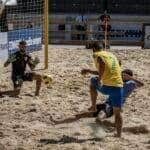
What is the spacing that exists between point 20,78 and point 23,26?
15.7 ft

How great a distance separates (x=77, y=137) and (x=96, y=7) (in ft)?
91.8

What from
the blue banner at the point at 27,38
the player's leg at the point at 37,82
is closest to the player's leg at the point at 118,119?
the player's leg at the point at 37,82

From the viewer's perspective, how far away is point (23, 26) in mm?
17984

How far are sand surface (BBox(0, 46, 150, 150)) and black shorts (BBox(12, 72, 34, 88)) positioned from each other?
0.25 metres

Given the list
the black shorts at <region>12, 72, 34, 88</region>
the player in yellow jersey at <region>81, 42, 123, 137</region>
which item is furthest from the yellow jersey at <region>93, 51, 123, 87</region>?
the black shorts at <region>12, 72, 34, 88</region>

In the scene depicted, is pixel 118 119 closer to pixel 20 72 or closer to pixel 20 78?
pixel 20 78


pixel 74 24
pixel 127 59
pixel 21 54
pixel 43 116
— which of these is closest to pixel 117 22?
pixel 74 24

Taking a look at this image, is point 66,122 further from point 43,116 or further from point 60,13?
point 60,13

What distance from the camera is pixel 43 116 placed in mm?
11508

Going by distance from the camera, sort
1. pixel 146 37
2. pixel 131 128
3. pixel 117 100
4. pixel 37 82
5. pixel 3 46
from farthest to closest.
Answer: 1. pixel 146 37
2. pixel 3 46
3. pixel 37 82
4. pixel 131 128
5. pixel 117 100

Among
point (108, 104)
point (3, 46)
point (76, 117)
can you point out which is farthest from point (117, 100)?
point (3, 46)

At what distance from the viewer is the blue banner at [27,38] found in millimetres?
16927

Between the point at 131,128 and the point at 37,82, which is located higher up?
the point at 37,82

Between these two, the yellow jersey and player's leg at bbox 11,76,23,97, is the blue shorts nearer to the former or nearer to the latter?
the yellow jersey
